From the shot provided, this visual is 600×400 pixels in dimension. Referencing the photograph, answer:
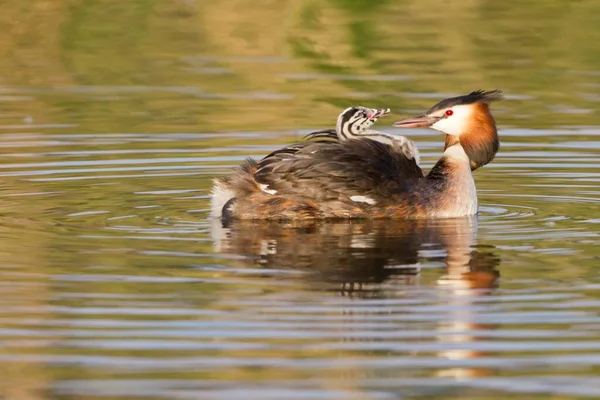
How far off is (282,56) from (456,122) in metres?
9.02

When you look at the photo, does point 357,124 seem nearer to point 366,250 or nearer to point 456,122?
point 456,122

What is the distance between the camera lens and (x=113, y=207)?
1240 centimetres

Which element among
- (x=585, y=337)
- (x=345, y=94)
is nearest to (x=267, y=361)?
(x=585, y=337)

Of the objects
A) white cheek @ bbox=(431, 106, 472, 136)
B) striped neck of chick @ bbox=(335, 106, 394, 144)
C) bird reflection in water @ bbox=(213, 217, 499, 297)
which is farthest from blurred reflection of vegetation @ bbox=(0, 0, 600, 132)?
bird reflection in water @ bbox=(213, 217, 499, 297)

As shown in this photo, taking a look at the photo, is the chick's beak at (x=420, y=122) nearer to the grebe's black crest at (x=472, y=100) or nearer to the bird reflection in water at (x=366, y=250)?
the grebe's black crest at (x=472, y=100)

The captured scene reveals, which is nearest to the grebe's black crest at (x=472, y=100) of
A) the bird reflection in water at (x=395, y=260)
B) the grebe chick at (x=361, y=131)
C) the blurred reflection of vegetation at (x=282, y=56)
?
A: the grebe chick at (x=361, y=131)

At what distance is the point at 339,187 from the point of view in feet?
39.0

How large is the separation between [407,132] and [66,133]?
346 cm

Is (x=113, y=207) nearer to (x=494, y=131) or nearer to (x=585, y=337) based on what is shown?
(x=494, y=131)

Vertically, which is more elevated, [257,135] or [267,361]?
[257,135]

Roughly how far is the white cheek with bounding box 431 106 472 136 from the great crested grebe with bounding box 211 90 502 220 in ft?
1.89

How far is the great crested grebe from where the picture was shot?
11867mm

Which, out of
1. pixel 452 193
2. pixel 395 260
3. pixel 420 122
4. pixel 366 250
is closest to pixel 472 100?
pixel 420 122

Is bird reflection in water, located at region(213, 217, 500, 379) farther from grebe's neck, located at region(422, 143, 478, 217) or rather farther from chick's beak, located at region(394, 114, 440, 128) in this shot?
chick's beak, located at region(394, 114, 440, 128)
